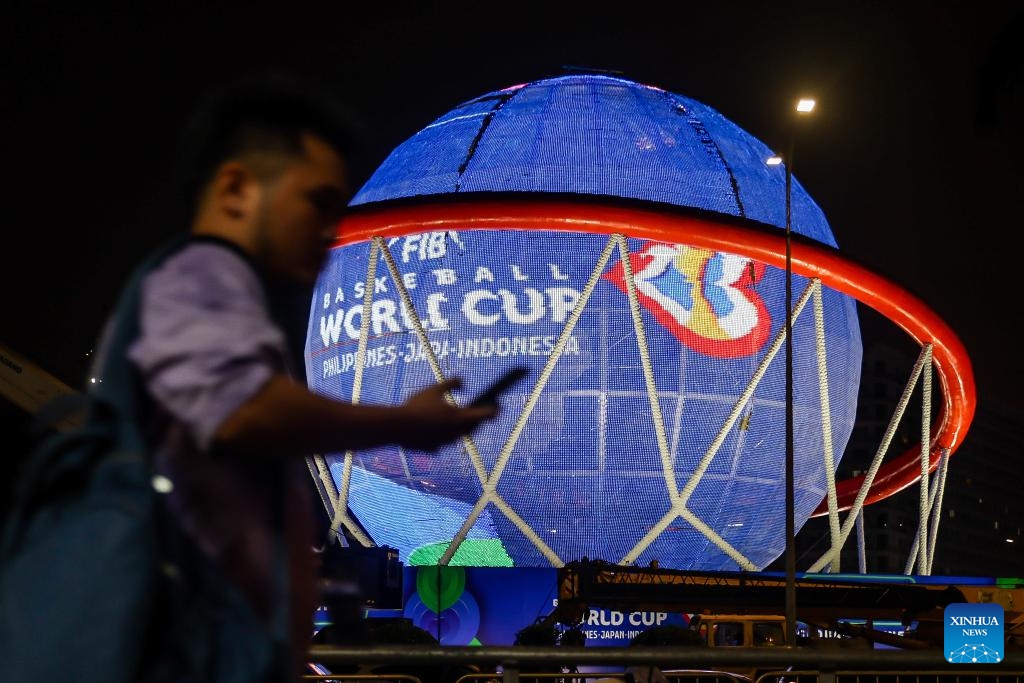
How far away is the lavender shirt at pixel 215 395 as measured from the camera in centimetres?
184

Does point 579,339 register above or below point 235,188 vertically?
above

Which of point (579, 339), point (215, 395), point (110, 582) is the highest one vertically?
point (579, 339)

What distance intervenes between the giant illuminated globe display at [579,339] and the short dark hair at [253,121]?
18.8 m

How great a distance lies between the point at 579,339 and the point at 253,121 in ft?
64.8

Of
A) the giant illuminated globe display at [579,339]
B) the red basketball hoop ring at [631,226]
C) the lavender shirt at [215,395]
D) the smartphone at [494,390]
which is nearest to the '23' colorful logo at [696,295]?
the giant illuminated globe display at [579,339]

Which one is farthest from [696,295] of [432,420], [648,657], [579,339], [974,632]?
[432,420]

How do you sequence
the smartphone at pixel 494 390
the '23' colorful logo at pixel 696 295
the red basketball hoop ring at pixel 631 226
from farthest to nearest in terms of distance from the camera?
1. the '23' colorful logo at pixel 696 295
2. the red basketball hoop ring at pixel 631 226
3. the smartphone at pixel 494 390

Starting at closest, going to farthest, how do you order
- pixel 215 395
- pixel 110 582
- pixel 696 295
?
pixel 110 582 → pixel 215 395 → pixel 696 295

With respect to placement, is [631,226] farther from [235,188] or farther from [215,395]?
[215,395]

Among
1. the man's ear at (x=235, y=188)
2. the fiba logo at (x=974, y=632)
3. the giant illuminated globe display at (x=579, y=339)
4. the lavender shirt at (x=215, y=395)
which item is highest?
the giant illuminated globe display at (x=579, y=339)

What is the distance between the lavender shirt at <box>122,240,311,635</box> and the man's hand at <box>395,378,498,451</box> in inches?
7.7

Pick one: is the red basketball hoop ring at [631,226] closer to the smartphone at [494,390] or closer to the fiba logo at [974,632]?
the fiba logo at [974,632]

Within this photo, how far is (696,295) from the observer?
2241 centimetres

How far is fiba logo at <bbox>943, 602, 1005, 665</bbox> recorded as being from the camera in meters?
7.61
